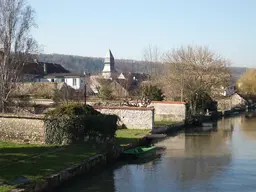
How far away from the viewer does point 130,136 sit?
80.9 feet

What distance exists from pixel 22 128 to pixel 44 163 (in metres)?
5.91

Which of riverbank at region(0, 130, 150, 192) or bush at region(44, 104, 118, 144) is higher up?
bush at region(44, 104, 118, 144)

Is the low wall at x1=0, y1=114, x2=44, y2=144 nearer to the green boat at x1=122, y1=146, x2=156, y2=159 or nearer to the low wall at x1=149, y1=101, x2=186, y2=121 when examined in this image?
the green boat at x1=122, y1=146, x2=156, y2=159

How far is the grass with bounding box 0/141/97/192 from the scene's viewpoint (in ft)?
42.5

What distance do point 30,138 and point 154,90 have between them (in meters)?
22.9

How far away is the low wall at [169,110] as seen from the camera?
119 feet

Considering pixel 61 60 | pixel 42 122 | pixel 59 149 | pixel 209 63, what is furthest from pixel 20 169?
pixel 61 60

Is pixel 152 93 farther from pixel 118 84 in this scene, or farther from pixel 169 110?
pixel 118 84

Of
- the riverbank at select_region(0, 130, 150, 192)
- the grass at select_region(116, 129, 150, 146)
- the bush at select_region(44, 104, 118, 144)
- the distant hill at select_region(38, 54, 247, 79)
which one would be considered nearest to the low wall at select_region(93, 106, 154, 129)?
the grass at select_region(116, 129, 150, 146)

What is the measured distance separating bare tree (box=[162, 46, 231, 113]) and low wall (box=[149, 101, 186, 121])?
10.7 meters

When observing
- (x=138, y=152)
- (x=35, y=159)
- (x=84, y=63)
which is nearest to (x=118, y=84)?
(x=138, y=152)

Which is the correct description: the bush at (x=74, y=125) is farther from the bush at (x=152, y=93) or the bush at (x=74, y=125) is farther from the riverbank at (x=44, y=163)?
the bush at (x=152, y=93)

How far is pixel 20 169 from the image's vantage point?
13.4 metres

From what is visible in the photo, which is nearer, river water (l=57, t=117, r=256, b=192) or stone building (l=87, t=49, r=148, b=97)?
river water (l=57, t=117, r=256, b=192)
